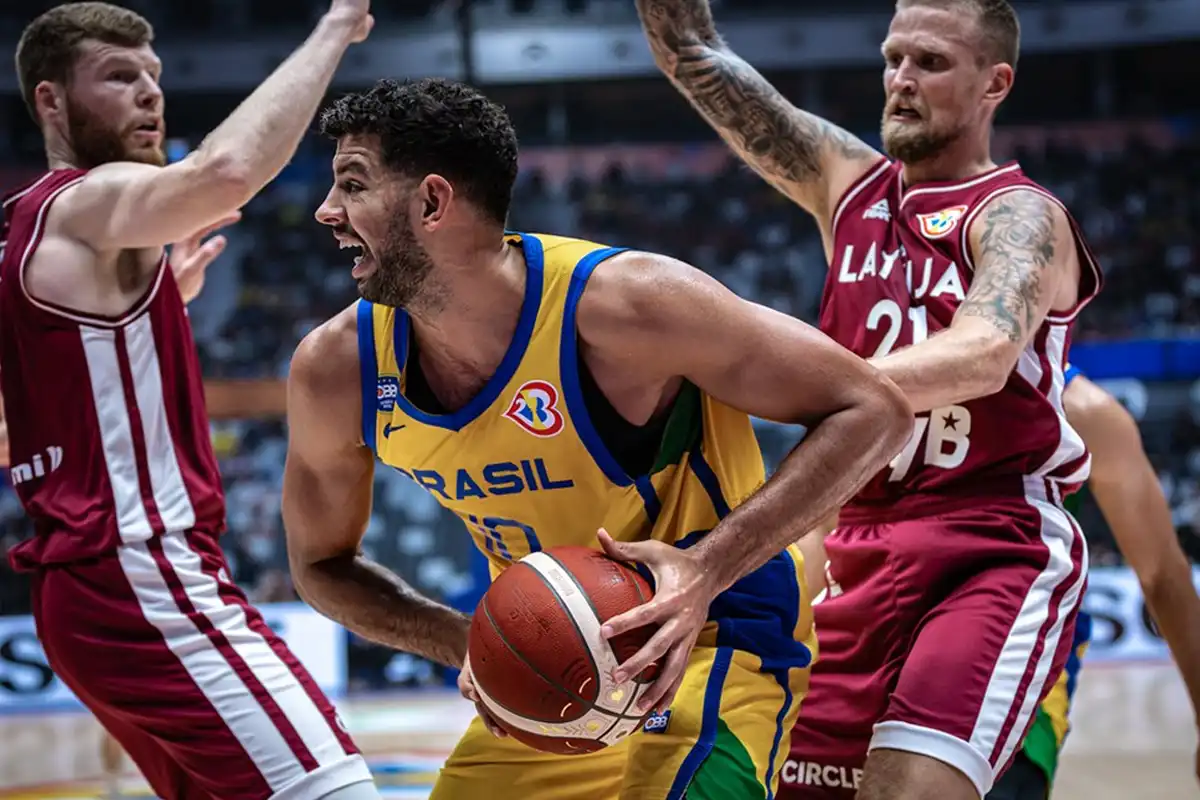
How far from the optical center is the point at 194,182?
11.1 feet

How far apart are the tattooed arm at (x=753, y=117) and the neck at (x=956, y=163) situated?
17cm

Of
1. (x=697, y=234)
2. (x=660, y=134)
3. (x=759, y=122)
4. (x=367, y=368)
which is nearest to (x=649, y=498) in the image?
(x=367, y=368)

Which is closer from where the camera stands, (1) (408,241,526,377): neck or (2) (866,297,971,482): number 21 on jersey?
(1) (408,241,526,377): neck

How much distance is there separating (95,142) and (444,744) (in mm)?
5415

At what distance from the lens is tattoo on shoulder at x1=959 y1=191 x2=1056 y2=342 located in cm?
316

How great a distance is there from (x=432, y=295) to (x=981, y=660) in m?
1.47

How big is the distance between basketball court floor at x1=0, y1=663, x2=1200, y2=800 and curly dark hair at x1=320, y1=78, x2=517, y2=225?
465 cm

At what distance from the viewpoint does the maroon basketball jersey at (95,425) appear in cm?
326

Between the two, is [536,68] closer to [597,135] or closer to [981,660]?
[597,135]

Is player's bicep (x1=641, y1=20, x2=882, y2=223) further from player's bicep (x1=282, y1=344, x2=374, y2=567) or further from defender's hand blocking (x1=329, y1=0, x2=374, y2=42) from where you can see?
player's bicep (x1=282, y1=344, x2=374, y2=567)

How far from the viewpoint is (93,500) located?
3264mm

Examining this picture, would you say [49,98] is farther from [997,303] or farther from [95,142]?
[997,303]

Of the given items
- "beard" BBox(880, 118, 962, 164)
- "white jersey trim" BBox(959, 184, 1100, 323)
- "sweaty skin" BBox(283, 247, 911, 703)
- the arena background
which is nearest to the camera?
"sweaty skin" BBox(283, 247, 911, 703)

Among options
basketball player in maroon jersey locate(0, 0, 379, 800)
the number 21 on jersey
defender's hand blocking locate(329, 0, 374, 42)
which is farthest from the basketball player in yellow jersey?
defender's hand blocking locate(329, 0, 374, 42)
